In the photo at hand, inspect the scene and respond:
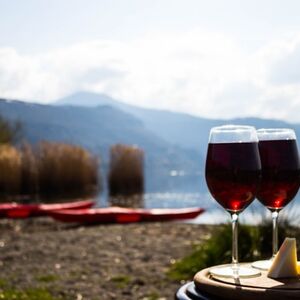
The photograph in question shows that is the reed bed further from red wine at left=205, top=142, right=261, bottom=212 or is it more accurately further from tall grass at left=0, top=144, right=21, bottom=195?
red wine at left=205, top=142, right=261, bottom=212

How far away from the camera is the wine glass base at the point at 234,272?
1.64 metres

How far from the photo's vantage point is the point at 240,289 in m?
1.52

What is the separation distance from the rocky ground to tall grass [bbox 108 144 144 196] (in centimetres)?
1028

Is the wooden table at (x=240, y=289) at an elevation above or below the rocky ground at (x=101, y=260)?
above

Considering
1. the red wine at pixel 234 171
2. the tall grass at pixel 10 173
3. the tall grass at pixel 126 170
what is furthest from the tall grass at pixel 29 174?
the red wine at pixel 234 171

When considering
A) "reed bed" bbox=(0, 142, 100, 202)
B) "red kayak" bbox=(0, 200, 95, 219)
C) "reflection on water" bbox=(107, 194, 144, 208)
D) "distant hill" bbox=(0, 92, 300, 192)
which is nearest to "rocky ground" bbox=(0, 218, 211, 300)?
"red kayak" bbox=(0, 200, 95, 219)

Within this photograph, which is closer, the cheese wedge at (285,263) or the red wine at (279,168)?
the cheese wedge at (285,263)

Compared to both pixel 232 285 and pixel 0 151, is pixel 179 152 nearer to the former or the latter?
pixel 0 151

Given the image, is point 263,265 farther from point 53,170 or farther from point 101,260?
point 53,170

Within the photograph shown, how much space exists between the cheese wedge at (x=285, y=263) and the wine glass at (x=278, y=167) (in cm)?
10

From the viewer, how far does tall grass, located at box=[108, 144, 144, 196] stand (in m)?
20.9

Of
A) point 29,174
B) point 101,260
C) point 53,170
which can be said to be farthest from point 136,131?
point 101,260

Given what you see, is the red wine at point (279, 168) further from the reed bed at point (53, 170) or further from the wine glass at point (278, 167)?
the reed bed at point (53, 170)

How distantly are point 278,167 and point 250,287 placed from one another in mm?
366
